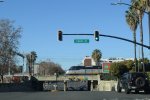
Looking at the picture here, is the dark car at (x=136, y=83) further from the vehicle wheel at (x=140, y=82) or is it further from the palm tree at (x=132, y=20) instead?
the palm tree at (x=132, y=20)

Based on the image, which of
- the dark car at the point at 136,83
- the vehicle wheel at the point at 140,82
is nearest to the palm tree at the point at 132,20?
the dark car at the point at 136,83

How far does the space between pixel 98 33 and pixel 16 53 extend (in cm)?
3777

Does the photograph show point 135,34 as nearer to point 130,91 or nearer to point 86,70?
point 130,91

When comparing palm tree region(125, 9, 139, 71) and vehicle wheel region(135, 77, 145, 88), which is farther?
palm tree region(125, 9, 139, 71)

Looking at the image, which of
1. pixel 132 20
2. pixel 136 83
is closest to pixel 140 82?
pixel 136 83

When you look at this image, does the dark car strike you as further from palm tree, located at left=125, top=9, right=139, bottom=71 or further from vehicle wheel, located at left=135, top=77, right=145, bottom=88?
palm tree, located at left=125, top=9, right=139, bottom=71

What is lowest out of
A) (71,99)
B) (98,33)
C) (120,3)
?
(71,99)

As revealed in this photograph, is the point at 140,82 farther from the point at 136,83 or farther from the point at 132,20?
the point at 132,20

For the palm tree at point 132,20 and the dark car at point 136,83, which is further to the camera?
the palm tree at point 132,20

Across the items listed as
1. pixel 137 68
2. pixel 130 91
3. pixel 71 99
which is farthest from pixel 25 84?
pixel 71 99

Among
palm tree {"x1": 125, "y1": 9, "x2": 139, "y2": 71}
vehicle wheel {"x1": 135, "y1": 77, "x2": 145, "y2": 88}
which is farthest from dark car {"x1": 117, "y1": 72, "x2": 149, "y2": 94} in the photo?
palm tree {"x1": 125, "y1": 9, "x2": 139, "y2": 71}

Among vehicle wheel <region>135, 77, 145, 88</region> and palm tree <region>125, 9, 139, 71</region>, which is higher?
palm tree <region>125, 9, 139, 71</region>

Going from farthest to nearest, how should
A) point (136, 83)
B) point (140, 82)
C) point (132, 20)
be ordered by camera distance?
point (132, 20) < point (140, 82) < point (136, 83)

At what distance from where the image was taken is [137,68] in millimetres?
85688
